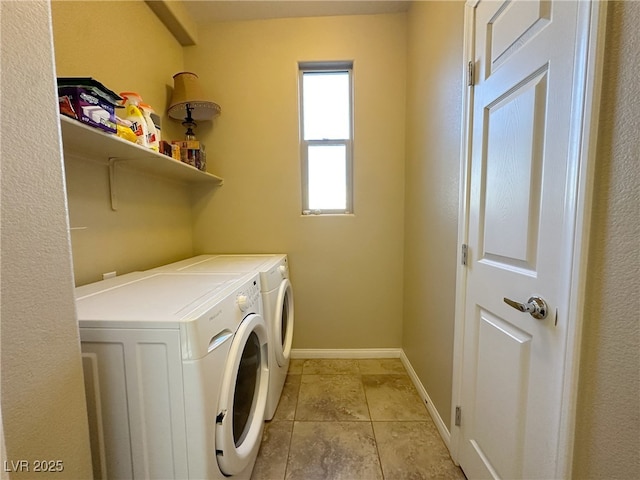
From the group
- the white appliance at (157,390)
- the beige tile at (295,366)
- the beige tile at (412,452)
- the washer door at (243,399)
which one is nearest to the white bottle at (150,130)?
the white appliance at (157,390)

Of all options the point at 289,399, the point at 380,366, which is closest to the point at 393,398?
the point at 380,366

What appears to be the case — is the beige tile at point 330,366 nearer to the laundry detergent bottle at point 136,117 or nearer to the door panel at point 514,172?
the door panel at point 514,172

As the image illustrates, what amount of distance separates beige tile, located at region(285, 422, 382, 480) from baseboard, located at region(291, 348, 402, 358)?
0.71 m

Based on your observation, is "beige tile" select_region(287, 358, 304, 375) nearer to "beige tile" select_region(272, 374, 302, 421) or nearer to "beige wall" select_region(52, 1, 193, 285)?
"beige tile" select_region(272, 374, 302, 421)

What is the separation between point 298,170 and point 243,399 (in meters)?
1.61

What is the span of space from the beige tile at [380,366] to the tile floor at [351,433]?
4 cm

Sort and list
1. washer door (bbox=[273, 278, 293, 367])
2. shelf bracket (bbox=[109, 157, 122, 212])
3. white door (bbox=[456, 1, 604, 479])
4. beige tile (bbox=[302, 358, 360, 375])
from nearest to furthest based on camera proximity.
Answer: white door (bbox=[456, 1, 604, 479])
shelf bracket (bbox=[109, 157, 122, 212])
washer door (bbox=[273, 278, 293, 367])
beige tile (bbox=[302, 358, 360, 375])

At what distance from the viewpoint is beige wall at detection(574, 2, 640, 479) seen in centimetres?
53

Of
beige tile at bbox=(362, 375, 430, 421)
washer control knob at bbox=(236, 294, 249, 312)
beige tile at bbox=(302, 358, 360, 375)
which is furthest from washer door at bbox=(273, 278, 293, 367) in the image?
beige tile at bbox=(362, 375, 430, 421)

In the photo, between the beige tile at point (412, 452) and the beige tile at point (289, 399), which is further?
the beige tile at point (289, 399)

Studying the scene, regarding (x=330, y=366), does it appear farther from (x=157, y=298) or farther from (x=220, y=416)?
(x=157, y=298)

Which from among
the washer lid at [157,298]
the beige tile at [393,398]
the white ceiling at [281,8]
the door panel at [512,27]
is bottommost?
the beige tile at [393,398]

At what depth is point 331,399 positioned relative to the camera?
163 cm

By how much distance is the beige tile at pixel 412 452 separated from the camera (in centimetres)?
116
